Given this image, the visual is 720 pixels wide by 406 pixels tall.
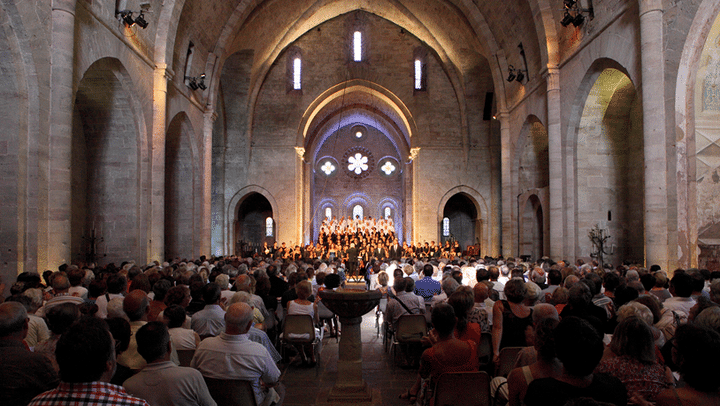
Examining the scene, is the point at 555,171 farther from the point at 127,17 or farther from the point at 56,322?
the point at 56,322

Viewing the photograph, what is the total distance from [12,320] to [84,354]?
4.85 feet

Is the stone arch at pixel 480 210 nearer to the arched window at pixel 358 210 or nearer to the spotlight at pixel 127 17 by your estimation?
the arched window at pixel 358 210

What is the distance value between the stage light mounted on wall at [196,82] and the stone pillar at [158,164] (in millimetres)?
2502

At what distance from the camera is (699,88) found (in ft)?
32.1

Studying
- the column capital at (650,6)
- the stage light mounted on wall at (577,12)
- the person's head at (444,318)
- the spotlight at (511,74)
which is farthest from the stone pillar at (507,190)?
the person's head at (444,318)

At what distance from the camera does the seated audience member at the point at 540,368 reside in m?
2.71

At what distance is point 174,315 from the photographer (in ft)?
13.1

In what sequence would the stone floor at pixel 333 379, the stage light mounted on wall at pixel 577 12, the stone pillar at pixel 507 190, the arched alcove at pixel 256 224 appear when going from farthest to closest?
the arched alcove at pixel 256 224, the stone pillar at pixel 507 190, the stage light mounted on wall at pixel 577 12, the stone floor at pixel 333 379

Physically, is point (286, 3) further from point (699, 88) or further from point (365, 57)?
point (699, 88)

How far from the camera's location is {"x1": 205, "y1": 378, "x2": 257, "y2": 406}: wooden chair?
11.2ft

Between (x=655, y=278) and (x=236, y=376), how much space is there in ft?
17.2

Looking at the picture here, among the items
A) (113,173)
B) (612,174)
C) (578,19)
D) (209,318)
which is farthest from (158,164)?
(612,174)

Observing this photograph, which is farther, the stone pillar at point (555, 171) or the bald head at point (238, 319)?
the stone pillar at point (555, 171)

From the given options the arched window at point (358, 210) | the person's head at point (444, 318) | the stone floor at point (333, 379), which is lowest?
the stone floor at point (333, 379)
